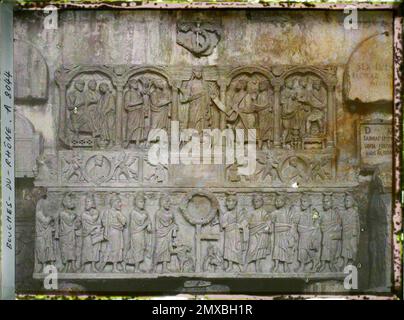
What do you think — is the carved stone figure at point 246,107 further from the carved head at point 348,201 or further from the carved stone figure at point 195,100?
the carved head at point 348,201

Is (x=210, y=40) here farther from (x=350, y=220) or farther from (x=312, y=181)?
(x=350, y=220)

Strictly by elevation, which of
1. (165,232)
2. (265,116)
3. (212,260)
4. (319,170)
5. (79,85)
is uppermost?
(79,85)

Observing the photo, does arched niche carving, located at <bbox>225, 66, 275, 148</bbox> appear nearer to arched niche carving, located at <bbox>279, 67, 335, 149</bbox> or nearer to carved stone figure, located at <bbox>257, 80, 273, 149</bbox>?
carved stone figure, located at <bbox>257, 80, 273, 149</bbox>

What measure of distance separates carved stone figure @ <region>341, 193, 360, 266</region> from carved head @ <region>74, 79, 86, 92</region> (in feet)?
9.30

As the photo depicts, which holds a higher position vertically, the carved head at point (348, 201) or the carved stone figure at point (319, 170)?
the carved stone figure at point (319, 170)

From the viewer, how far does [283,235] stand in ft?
19.7

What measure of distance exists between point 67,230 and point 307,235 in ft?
7.80

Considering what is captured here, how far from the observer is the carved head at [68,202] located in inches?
236

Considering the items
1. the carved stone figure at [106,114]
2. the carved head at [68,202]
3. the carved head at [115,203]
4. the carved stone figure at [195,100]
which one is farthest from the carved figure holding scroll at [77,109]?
the carved stone figure at [195,100]

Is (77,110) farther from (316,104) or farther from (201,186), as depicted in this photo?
(316,104)

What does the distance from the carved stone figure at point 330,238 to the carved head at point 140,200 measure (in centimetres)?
180

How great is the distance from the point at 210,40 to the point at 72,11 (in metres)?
1.39

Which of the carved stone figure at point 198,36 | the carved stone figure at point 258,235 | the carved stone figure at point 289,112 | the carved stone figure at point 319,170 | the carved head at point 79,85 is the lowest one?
the carved stone figure at point 258,235

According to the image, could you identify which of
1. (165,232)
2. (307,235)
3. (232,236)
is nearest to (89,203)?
(165,232)
